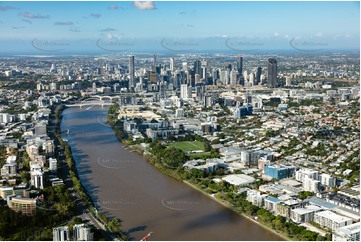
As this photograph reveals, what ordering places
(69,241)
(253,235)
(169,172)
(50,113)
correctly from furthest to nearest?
(50,113)
(169,172)
(253,235)
(69,241)

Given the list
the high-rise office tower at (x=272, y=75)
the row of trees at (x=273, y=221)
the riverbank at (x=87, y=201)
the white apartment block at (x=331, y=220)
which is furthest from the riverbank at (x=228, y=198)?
the high-rise office tower at (x=272, y=75)

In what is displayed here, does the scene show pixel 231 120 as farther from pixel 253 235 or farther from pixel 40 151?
pixel 253 235

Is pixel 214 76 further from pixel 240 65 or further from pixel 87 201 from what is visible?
pixel 87 201

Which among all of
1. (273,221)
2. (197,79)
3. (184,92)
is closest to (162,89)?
(184,92)

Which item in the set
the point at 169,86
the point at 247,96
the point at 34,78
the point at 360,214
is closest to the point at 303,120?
the point at 247,96

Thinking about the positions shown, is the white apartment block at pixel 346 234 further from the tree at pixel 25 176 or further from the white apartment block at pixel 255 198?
the tree at pixel 25 176

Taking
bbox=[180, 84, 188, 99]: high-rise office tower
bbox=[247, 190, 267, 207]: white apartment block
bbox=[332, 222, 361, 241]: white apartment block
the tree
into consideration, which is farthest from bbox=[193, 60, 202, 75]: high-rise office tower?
bbox=[332, 222, 361, 241]: white apartment block

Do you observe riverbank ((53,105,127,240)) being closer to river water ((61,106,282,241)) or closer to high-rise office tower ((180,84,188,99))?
river water ((61,106,282,241))
